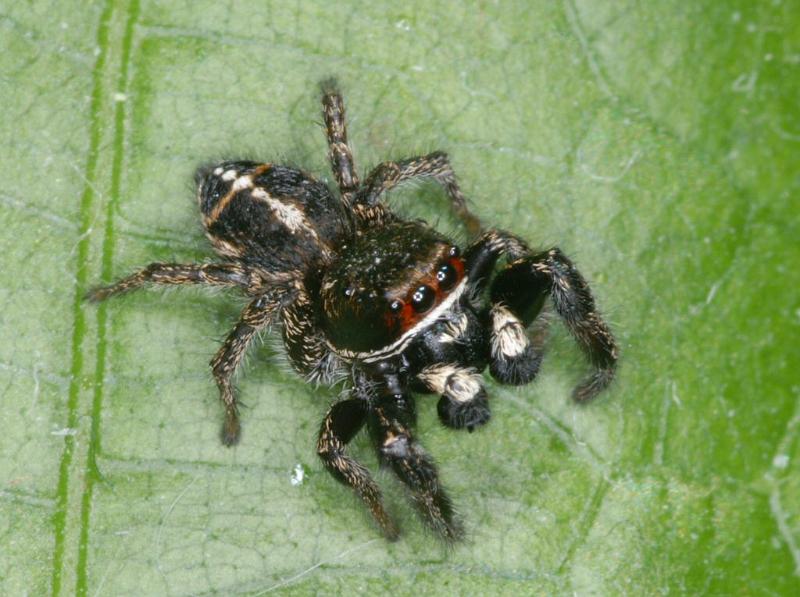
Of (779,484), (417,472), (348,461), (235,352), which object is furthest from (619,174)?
(235,352)

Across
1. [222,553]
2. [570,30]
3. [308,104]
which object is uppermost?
[570,30]

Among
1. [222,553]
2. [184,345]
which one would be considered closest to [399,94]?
[184,345]

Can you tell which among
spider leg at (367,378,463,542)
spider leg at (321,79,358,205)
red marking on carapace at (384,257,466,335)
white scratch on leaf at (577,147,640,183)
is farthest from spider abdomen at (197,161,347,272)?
white scratch on leaf at (577,147,640,183)

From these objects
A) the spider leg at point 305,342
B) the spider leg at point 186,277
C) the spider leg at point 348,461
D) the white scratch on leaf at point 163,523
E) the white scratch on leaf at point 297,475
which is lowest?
the white scratch on leaf at point 163,523

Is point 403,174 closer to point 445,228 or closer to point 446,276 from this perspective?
point 445,228

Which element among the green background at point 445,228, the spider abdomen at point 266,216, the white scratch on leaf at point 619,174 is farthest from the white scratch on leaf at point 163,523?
the white scratch on leaf at point 619,174

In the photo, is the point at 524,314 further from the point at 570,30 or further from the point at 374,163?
the point at 570,30

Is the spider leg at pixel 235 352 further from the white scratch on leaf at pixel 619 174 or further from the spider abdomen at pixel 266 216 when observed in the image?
the white scratch on leaf at pixel 619 174
